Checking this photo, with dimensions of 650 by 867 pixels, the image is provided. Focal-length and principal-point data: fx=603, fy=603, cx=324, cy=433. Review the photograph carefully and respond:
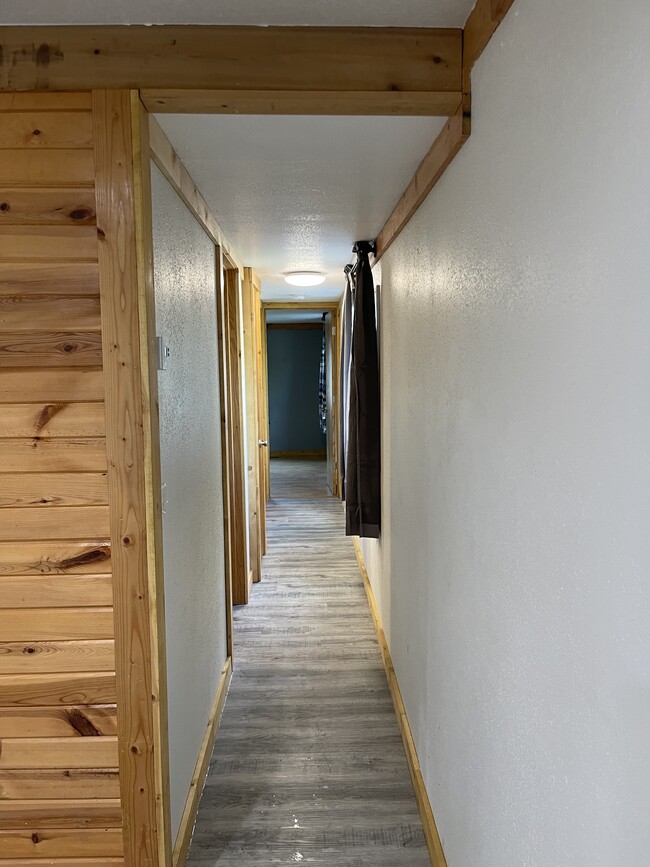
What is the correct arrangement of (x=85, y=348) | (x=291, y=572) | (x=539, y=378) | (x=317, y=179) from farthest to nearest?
(x=291, y=572) < (x=317, y=179) < (x=85, y=348) < (x=539, y=378)

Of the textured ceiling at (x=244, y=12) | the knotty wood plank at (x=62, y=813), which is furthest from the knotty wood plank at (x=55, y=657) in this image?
the textured ceiling at (x=244, y=12)

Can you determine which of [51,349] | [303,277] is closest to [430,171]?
[51,349]

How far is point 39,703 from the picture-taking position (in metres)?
1.56

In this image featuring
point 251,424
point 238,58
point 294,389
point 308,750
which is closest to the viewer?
point 238,58

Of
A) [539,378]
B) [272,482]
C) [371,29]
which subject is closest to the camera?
[539,378]

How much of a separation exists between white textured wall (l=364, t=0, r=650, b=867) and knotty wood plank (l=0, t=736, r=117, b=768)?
92 cm

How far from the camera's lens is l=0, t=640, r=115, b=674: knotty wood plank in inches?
61.2

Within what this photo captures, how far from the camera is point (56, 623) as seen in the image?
5.08ft

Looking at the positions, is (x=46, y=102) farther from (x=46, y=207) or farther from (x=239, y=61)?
(x=239, y=61)

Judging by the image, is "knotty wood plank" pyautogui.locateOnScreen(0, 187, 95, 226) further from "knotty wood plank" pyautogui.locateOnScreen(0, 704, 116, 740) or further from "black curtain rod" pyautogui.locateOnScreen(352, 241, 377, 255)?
"black curtain rod" pyautogui.locateOnScreen(352, 241, 377, 255)

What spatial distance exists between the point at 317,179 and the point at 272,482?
5.93 metres

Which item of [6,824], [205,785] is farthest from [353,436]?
[6,824]

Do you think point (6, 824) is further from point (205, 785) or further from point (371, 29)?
point (371, 29)

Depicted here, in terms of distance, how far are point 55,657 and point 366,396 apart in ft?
7.04
